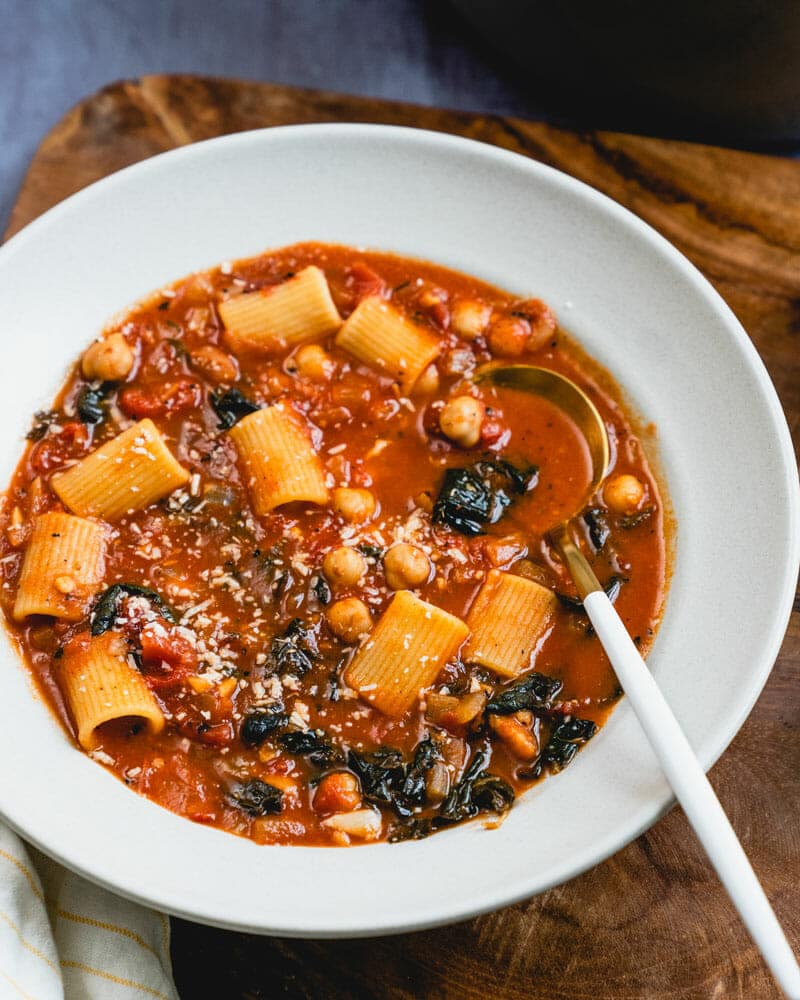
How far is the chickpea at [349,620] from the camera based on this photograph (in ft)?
12.7

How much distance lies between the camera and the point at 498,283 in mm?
4551

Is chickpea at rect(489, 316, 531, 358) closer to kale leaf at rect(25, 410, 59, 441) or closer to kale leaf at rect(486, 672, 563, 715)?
kale leaf at rect(486, 672, 563, 715)

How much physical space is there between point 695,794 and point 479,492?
4.53ft

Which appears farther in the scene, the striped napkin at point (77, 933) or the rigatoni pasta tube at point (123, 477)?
the rigatoni pasta tube at point (123, 477)

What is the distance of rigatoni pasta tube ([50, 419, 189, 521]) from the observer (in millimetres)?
4035

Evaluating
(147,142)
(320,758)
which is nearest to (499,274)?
(147,142)

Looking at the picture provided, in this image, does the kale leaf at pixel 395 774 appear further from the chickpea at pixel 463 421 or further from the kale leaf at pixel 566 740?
the chickpea at pixel 463 421

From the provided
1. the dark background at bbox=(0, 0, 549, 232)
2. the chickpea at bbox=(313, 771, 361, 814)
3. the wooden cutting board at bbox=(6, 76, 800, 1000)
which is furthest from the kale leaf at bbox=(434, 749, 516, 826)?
the dark background at bbox=(0, 0, 549, 232)

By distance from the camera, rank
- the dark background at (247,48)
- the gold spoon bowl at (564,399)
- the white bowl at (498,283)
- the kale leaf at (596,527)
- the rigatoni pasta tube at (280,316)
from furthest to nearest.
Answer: the dark background at (247,48) < the rigatoni pasta tube at (280,316) < the gold spoon bowl at (564,399) < the kale leaf at (596,527) < the white bowl at (498,283)

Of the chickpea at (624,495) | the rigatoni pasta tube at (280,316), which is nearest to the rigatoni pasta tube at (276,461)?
the rigatoni pasta tube at (280,316)

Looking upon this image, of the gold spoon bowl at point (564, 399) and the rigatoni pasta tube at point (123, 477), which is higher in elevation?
the gold spoon bowl at point (564, 399)

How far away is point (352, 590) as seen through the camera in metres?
3.99

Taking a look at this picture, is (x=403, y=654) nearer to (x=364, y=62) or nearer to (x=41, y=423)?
(x=41, y=423)

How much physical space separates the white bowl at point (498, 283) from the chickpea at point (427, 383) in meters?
0.55
